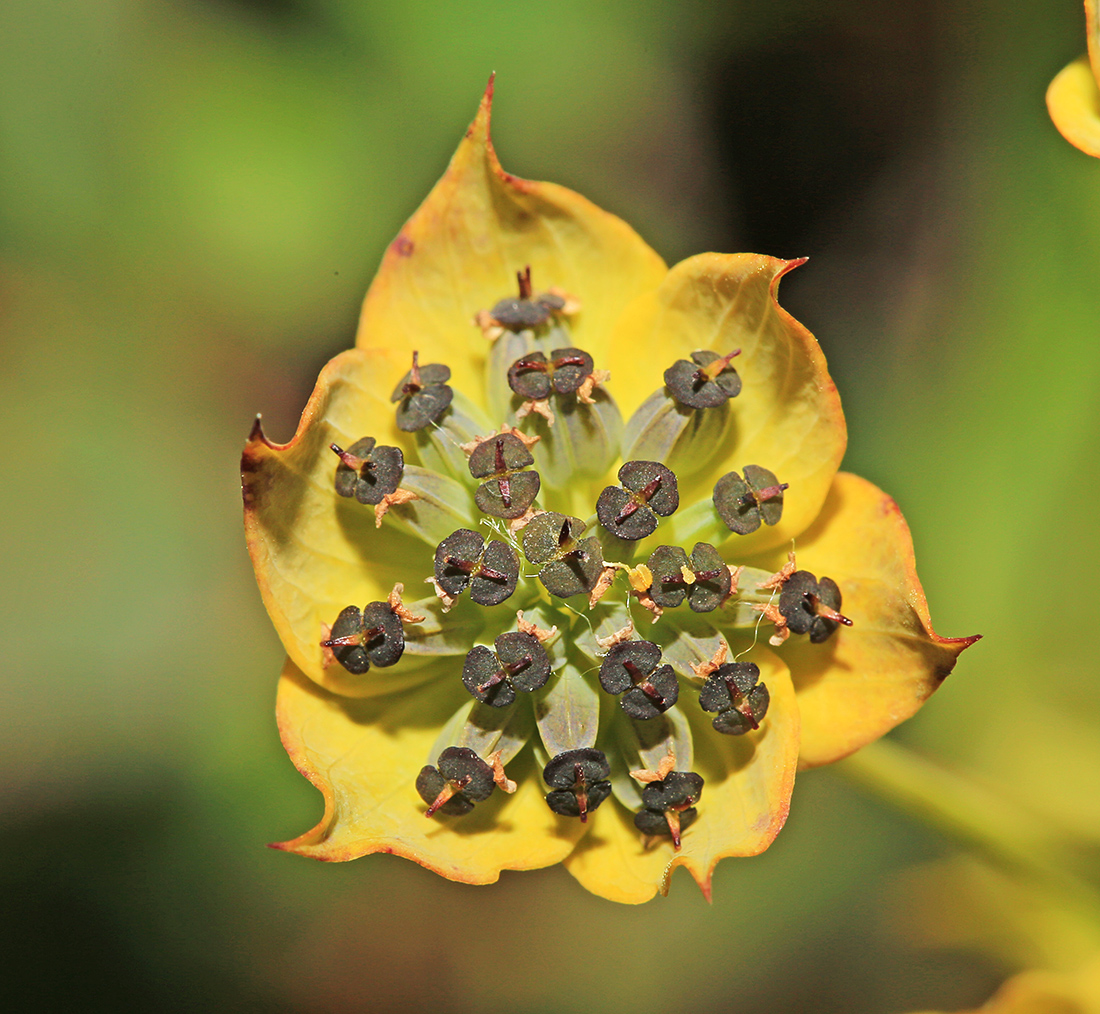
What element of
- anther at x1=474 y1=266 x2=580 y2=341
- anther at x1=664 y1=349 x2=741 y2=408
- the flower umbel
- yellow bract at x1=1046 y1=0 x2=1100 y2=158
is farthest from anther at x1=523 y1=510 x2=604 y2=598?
yellow bract at x1=1046 y1=0 x2=1100 y2=158

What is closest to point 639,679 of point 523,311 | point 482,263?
point 523,311

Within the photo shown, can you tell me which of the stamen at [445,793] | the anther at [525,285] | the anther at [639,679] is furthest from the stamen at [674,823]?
the anther at [525,285]

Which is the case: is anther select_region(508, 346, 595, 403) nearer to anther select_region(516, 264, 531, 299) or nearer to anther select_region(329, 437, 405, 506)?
anther select_region(516, 264, 531, 299)

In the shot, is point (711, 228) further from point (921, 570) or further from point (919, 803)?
point (919, 803)

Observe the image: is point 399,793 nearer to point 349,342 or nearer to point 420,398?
point 420,398

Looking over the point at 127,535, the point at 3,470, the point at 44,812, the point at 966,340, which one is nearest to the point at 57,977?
the point at 44,812

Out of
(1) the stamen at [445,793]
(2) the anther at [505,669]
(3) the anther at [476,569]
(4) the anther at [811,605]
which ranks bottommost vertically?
(1) the stamen at [445,793]

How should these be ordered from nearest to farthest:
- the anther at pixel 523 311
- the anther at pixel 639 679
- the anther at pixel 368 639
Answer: the anther at pixel 639 679 < the anther at pixel 368 639 < the anther at pixel 523 311

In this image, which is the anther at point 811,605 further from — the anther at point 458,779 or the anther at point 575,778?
the anther at point 458,779
